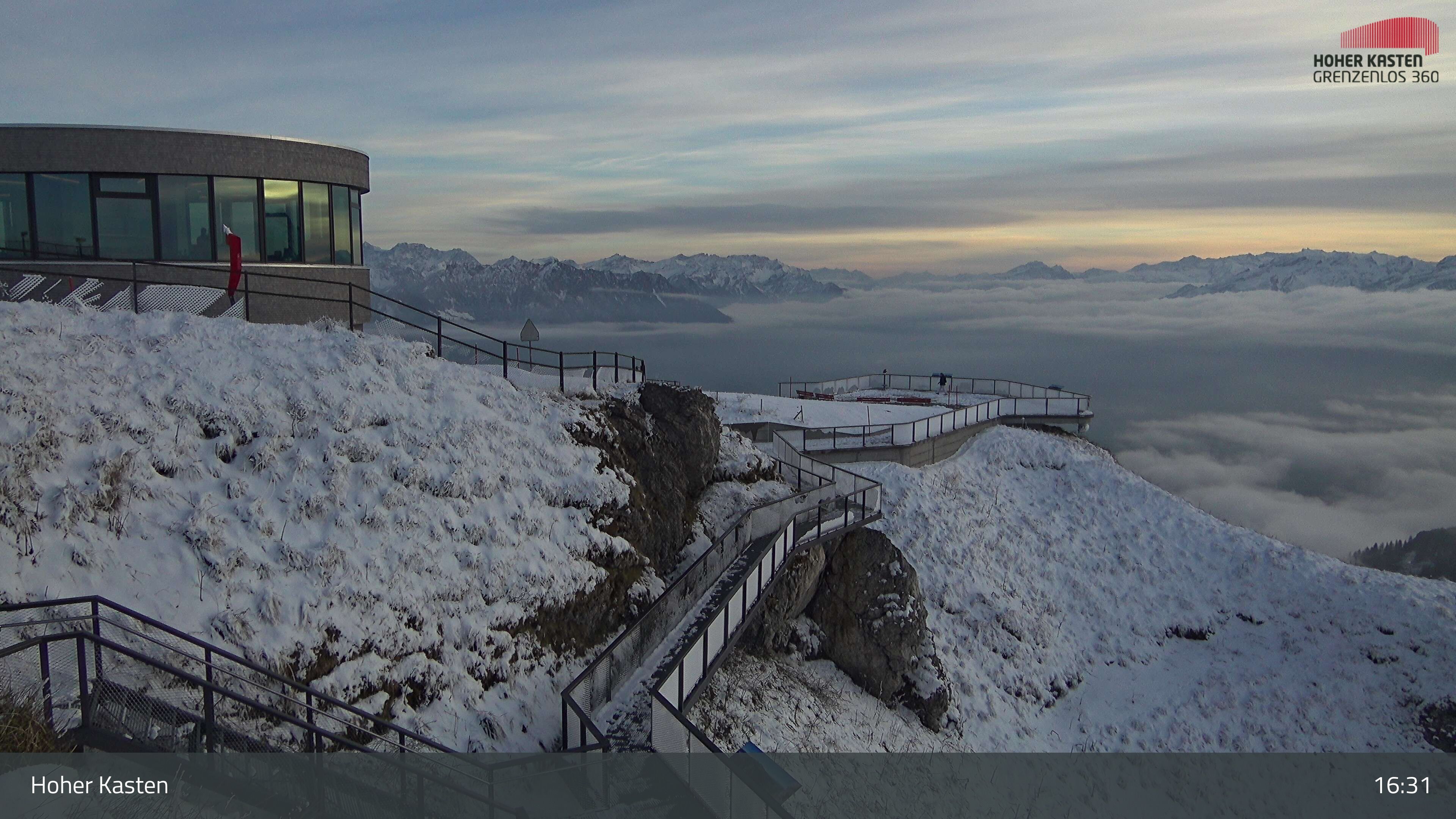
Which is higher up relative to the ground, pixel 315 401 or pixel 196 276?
pixel 196 276

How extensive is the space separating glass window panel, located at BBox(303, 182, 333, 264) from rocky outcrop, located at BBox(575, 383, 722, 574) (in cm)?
942

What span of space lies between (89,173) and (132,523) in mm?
12691

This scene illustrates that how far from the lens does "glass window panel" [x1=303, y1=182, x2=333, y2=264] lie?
21203 mm

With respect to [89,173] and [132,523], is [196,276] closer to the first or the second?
[89,173]

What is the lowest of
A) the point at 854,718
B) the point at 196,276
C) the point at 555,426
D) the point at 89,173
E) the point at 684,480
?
the point at 854,718

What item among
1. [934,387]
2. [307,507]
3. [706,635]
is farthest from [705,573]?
[934,387]

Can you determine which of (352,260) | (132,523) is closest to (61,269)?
(352,260)

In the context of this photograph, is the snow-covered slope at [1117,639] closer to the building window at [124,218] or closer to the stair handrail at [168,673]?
the stair handrail at [168,673]

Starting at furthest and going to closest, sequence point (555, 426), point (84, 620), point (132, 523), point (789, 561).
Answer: point (789, 561) → point (555, 426) → point (132, 523) → point (84, 620)

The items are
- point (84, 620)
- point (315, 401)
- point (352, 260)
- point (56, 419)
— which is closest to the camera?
point (84, 620)

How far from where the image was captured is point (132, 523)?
1076 centimetres

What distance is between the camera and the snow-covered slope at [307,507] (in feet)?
34.2

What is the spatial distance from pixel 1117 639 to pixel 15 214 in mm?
30965

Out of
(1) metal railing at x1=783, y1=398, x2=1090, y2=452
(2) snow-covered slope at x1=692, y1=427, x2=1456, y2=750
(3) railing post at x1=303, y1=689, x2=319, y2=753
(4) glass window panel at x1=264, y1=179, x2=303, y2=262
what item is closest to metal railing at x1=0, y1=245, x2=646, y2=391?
(4) glass window panel at x1=264, y1=179, x2=303, y2=262
